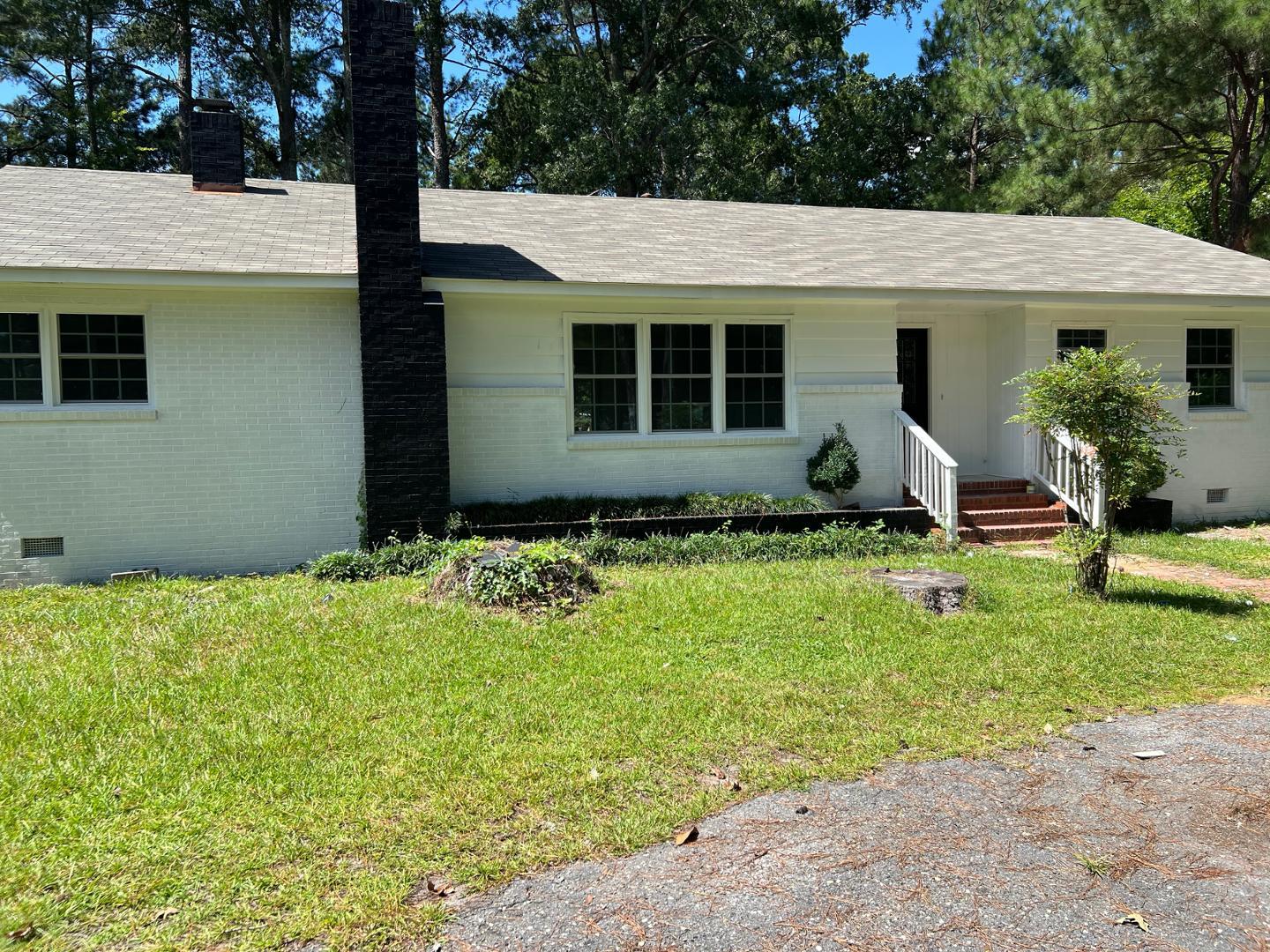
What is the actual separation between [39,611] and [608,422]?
242 inches

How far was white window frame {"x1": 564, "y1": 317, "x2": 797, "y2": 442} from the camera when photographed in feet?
34.8

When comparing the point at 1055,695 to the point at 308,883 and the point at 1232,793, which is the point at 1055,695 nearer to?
the point at 1232,793

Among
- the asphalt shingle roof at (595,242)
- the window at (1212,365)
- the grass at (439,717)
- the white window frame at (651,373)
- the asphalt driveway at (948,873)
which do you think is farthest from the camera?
the window at (1212,365)

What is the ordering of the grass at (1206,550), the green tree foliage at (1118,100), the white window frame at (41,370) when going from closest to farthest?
the white window frame at (41,370), the grass at (1206,550), the green tree foliage at (1118,100)

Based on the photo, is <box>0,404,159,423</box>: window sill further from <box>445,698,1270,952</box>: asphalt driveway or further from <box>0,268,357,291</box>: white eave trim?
<box>445,698,1270,952</box>: asphalt driveway

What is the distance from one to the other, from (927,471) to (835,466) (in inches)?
45.1

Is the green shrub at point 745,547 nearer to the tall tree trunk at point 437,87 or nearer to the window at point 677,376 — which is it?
the window at point 677,376

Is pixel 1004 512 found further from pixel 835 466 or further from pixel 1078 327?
pixel 1078 327

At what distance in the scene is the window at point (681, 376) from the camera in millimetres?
11016

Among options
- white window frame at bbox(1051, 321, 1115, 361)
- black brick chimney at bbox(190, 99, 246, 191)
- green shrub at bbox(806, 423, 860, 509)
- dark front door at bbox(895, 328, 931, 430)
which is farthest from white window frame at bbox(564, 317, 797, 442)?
black brick chimney at bbox(190, 99, 246, 191)

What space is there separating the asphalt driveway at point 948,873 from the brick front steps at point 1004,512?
267 inches

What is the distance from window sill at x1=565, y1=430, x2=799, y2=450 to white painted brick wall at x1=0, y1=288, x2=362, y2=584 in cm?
268

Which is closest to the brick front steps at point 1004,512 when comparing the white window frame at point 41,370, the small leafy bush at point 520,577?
the small leafy bush at point 520,577

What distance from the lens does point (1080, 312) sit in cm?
1220
